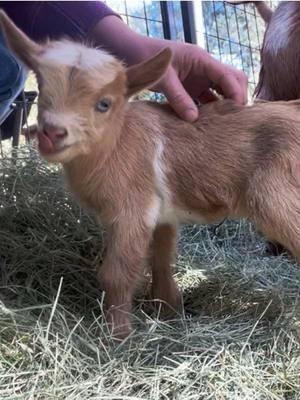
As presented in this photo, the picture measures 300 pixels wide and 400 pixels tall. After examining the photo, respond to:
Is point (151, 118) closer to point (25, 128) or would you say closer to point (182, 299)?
point (182, 299)

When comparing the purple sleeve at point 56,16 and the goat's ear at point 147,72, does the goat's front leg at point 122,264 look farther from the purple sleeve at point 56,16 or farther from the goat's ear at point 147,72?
the purple sleeve at point 56,16

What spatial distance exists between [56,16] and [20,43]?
18.2 inches

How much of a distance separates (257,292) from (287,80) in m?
1.06

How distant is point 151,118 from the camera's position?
2096mm

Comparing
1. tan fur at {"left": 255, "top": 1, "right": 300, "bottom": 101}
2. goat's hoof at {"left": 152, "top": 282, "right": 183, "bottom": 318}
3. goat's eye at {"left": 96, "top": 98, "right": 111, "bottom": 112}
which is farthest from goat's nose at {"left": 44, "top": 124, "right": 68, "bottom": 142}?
tan fur at {"left": 255, "top": 1, "right": 300, "bottom": 101}

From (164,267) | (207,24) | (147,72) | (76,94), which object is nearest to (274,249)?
(164,267)

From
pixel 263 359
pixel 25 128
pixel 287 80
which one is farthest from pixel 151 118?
pixel 25 128

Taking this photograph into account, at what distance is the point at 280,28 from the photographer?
291 cm

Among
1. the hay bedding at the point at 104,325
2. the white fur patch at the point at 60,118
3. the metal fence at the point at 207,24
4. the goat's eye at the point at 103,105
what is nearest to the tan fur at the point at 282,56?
the hay bedding at the point at 104,325

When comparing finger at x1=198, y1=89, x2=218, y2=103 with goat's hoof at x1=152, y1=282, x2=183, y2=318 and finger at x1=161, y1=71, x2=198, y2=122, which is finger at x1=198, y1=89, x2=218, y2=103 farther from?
goat's hoof at x1=152, y1=282, x2=183, y2=318

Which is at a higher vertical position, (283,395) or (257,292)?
(283,395)

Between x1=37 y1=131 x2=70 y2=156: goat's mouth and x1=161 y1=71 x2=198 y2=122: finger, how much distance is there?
0.45 meters

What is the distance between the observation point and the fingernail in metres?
2.05

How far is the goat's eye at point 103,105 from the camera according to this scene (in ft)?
6.10
